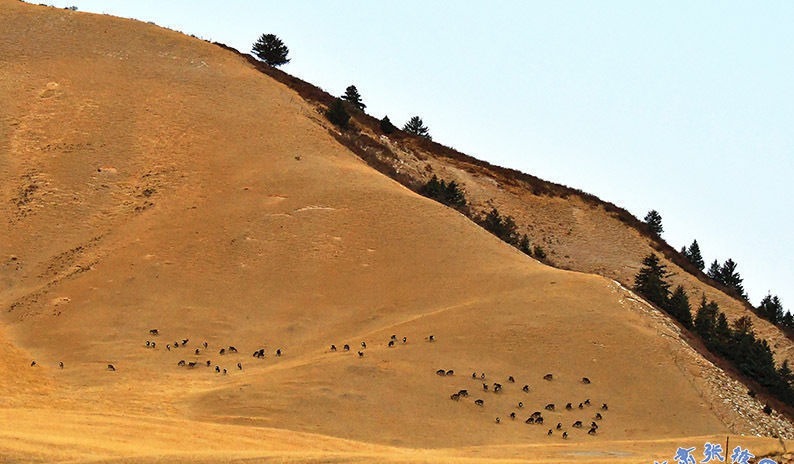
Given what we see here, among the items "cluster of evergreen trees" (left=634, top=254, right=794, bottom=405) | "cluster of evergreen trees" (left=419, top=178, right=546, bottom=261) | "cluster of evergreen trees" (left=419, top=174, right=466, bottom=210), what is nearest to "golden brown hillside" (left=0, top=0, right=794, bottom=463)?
"cluster of evergreen trees" (left=634, top=254, right=794, bottom=405)

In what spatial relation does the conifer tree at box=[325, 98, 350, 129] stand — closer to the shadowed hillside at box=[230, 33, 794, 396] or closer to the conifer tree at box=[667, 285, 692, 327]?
the shadowed hillside at box=[230, 33, 794, 396]

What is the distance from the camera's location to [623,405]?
96.4 ft

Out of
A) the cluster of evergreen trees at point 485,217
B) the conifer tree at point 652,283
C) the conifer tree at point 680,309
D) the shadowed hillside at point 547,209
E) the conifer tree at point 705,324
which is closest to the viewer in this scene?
the conifer tree at point 705,324

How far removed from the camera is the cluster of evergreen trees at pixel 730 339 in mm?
37438

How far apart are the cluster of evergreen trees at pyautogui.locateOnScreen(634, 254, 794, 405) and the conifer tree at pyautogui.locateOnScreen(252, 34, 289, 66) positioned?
32470 mm

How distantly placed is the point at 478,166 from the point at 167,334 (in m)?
33.7

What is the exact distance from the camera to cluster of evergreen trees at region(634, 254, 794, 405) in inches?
1474

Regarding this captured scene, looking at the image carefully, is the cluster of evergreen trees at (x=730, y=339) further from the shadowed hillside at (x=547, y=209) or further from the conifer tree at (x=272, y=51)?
the conifer tree at (x=272, y=51)

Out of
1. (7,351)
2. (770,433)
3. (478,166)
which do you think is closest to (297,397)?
(7,351)

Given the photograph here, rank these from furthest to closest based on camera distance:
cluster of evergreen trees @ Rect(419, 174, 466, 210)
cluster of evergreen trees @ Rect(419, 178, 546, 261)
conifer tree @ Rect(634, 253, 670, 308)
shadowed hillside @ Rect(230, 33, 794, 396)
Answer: shadowed hillside @ Rect(230, 33, 794, 396), cluster of evergreen trees @ Rect(419, 174, 466, 210), cluster of evergreen trees @ Rect(419, 178, 546, 261), conifer tree @ Rect(634, 253, 670, 308)

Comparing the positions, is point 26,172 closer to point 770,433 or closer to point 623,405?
point 623,405

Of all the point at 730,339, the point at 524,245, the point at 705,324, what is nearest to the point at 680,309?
the point at 705,324

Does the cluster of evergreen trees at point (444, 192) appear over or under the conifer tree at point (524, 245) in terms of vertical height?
over

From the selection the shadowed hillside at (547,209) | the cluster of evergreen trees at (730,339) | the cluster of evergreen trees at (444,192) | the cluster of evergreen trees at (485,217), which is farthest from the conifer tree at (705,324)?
the cluster of evergreen trees at (444,192)
